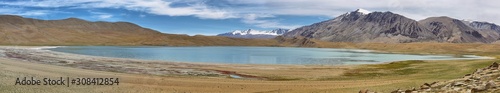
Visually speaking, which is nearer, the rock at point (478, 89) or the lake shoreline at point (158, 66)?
the rock at point (478, 89)

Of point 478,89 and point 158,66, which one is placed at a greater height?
point 478,89

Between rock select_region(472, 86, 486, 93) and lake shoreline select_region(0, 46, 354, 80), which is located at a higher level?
rock select_region(472, 86, 486, 93)

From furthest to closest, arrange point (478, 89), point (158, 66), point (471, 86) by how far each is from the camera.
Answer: point (158, 66), point (471, 86), point (478, 89)

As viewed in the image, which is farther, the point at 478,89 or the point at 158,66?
the point at 158,66

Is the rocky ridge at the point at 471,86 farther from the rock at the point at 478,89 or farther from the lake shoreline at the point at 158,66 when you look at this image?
the lake shoreline at the point at 158,66

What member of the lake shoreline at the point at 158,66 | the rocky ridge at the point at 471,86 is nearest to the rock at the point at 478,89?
the rocky ridge at the point at 471,86

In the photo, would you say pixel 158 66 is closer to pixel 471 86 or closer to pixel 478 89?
pixel 471 86

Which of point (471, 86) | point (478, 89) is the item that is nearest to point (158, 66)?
point (471, 86)

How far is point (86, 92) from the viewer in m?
34.1

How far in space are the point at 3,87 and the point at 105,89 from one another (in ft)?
26.0

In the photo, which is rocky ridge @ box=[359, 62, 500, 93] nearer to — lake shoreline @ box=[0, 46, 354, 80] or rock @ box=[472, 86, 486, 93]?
rock @ box=[472, 86, 486, 93]

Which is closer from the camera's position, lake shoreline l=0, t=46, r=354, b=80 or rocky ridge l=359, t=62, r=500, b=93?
rocky ridge l=359, t=62, r=500, b=93

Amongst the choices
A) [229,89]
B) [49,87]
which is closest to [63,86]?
[49,87]

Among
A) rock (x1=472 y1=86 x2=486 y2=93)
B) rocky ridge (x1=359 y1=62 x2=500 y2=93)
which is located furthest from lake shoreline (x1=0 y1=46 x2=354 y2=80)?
rock (x1=472 y1=86 x2=486 y2=93)
